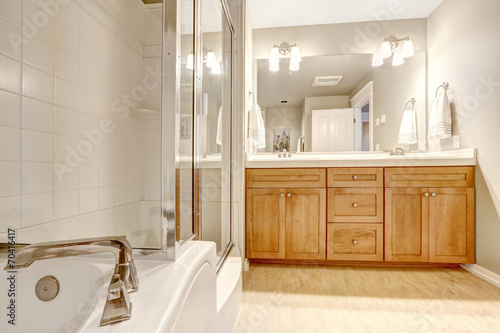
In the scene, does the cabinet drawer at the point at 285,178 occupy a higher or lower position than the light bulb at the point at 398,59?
lower

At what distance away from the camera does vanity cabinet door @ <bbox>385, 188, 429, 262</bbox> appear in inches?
73.9

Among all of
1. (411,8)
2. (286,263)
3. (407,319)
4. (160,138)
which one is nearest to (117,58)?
(160,138)

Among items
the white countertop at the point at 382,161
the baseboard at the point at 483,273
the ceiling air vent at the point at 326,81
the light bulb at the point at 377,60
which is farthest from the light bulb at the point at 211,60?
the baseboard at the point at 483,273

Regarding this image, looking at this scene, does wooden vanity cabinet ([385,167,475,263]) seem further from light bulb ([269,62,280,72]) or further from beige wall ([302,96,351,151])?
light bulb ([269,62,280,72])

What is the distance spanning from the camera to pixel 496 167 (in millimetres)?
1670

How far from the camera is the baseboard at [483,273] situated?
166cm

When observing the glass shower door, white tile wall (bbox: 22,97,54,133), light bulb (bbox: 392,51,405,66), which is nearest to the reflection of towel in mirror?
the glass shower door

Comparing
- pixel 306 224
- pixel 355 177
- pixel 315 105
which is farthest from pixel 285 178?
pixel 315 105

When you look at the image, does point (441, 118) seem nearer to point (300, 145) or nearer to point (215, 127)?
point (300, 145)

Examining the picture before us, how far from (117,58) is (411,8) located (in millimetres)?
2449

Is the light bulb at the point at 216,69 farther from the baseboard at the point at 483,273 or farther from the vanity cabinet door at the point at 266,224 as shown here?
the baseboard at the point at 483,273

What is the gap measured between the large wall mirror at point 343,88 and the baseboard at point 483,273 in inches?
41.3

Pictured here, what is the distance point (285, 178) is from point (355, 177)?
51 cm

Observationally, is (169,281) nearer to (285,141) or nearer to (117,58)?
(117,58)
